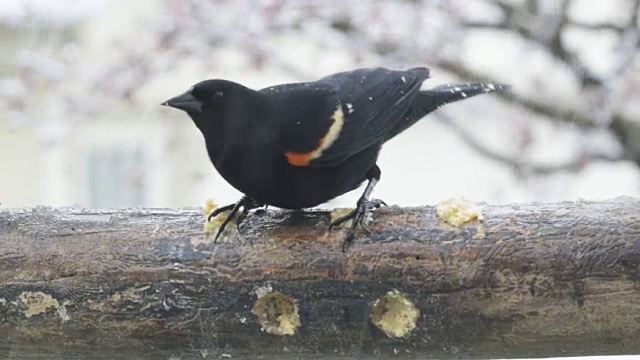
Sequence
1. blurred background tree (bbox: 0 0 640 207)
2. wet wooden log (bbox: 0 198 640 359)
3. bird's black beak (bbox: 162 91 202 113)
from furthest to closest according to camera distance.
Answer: blurred background tree (bbox: 0 0 640 207), bird's black beak (bbox: 162 91 202 113), wet wooden log (bbox: 0 198 640 359)

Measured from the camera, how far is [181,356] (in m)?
1.05

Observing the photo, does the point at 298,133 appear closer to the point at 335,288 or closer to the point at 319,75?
the point at 335,288

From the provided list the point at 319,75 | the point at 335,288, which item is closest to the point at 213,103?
the point at 335,288

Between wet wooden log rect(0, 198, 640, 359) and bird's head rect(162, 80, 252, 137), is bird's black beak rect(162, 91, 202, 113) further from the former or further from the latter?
wet wooden log rect(0, 198, 640, 359)

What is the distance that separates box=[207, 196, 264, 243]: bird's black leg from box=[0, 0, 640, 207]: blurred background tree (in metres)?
0.71

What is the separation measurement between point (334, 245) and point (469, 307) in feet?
0.55

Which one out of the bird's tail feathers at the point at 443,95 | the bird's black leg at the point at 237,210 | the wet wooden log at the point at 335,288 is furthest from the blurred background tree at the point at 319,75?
the wet wooden log at the point at 335,288

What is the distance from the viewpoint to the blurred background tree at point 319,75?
2.00 metres

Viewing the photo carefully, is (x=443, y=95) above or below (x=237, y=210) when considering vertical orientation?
above

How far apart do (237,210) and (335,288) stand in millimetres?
198

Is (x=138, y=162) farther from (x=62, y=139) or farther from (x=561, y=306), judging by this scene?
(x=561, y=306)

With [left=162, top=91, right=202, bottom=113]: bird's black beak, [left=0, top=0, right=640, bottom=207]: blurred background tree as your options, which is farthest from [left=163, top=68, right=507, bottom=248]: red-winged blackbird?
[left=0, top=0, right=640, bottom=207]: blurred background tree

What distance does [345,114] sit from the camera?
1163mm

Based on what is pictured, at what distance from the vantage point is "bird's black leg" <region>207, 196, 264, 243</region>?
109 cm
